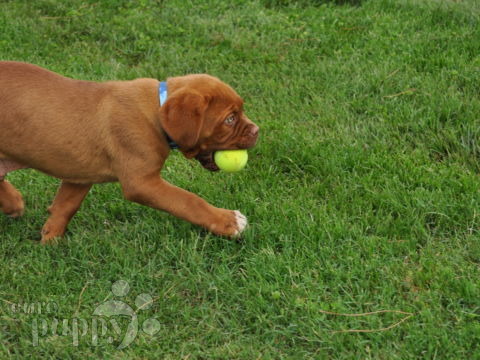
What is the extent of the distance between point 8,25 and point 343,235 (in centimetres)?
499

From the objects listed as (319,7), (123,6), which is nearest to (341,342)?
(319,7)

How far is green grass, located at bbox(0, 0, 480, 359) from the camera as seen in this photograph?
3301mm

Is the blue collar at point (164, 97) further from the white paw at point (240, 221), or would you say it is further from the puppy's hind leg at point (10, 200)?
the puppy's hind leg at point (10, 200)

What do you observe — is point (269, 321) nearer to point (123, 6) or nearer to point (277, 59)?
point (277, 59)

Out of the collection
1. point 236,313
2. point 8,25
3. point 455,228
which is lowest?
point 8,25

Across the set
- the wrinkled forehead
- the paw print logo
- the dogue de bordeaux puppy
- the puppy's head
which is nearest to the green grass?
the paw print logo

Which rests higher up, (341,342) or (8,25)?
(341,342)

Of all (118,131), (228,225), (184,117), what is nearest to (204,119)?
(184,117)

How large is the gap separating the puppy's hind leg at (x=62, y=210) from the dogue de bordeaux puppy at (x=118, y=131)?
0.72 ft

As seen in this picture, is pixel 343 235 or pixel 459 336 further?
pixel 343 235

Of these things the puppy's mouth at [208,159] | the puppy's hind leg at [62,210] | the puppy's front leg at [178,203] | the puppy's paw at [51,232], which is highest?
the puppy's mouth at [208,159]

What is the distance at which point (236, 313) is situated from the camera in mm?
3445

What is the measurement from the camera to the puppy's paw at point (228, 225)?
3881mm

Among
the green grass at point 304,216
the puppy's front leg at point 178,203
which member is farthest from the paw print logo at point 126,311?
the puppy's front leg at point 178,203
